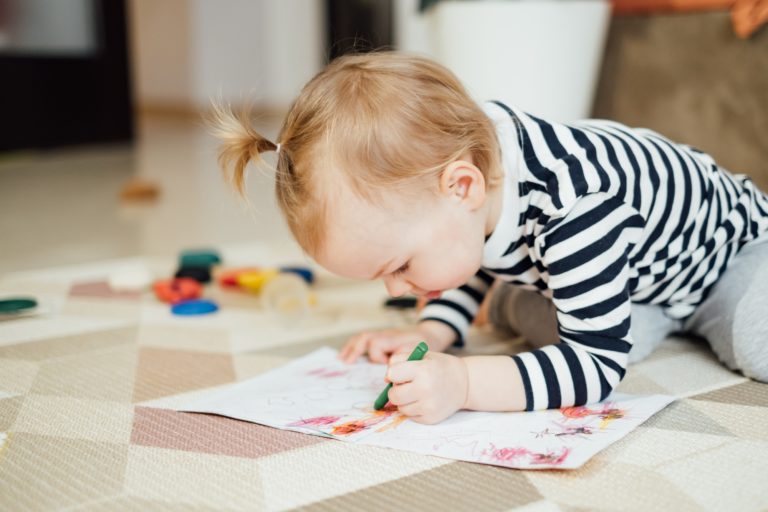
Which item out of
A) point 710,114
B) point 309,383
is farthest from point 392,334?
point 710,114

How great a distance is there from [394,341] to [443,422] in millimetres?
187

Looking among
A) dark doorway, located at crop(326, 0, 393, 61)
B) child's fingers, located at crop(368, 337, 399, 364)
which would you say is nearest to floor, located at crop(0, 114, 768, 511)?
child's fingers, located at crop(368, 337, 399, 364)

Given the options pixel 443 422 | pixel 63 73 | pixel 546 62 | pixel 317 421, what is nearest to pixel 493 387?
pixel 443 422

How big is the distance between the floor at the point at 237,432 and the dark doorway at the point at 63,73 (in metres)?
1.68

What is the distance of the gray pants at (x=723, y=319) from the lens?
2.54 ft

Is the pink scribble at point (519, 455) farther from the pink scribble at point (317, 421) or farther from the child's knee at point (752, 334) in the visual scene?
the child's knee at point (752, 334)

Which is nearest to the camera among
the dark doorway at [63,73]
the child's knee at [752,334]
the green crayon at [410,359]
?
the green crayon at [410,359]

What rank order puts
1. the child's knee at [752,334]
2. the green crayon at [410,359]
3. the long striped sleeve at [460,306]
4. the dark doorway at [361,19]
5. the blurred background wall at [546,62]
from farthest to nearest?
the dark doorway at [361,19] < the blurred background wall at [546,62] < the long striped sleeve at [460,306] < the child's knee at [752,334] < the green crayon at [410,359]

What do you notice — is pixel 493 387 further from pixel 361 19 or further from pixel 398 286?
pixel 361 19

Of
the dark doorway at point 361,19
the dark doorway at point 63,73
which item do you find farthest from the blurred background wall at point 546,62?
the dark doorway at point 361,19

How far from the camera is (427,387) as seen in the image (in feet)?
2.10

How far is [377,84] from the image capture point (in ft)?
2.16

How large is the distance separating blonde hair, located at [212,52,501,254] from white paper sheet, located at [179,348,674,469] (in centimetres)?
16

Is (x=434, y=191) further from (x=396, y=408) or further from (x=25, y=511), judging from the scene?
(x=25, y=511)
